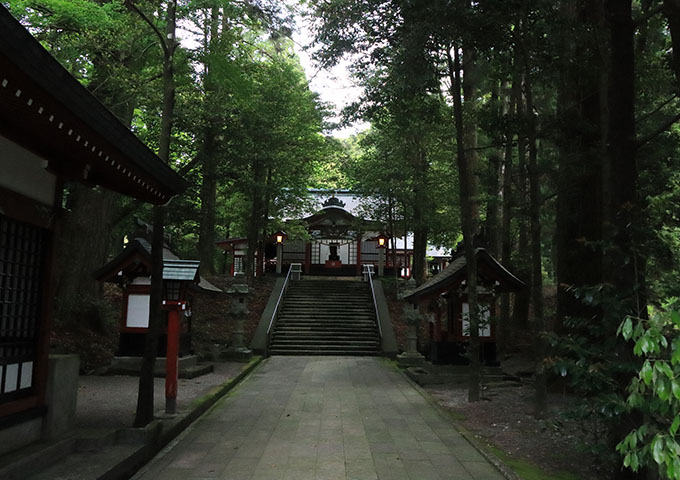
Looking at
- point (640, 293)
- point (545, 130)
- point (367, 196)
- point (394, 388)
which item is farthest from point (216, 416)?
point (367, 196)

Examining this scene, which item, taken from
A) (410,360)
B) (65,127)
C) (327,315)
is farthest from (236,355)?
(65,127)

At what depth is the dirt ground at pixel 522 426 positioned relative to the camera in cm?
487

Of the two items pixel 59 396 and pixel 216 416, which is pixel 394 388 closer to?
pixel 216 416

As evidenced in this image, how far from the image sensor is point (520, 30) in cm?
736

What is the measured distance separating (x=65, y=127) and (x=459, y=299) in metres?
9.25

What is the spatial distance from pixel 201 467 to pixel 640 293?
443cm

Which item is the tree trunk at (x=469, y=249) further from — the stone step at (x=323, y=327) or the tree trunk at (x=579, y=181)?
the stone step at (x=323, y=327)

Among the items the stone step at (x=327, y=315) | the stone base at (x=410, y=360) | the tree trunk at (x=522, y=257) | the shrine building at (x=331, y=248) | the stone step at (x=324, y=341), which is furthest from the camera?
the shrine building at (x=331, y=248)

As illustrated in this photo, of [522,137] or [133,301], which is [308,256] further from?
[522,137]

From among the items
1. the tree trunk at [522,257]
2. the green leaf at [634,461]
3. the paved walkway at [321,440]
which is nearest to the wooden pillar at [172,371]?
the paved walkway at [321,440]

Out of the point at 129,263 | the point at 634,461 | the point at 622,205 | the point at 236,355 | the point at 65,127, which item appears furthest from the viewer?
the point at 236,355

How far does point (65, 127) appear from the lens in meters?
3.72

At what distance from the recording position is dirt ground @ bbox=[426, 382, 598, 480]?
487 centimetres

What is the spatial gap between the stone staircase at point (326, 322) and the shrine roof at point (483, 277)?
538 centimetres
